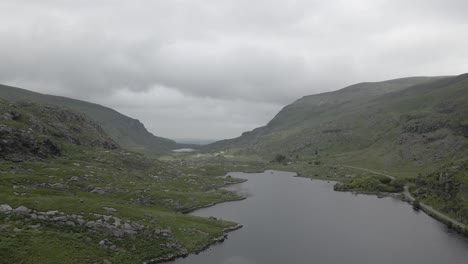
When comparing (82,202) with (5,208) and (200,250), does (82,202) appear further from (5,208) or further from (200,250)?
(200,250)

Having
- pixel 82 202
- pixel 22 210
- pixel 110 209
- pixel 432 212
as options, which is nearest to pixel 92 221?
pixel 110 209

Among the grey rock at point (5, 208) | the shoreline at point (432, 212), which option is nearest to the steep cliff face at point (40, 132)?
the grey rock at point (5, 208)

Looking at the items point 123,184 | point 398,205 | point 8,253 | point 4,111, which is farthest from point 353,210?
point 4,111

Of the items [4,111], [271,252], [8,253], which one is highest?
[4,111]

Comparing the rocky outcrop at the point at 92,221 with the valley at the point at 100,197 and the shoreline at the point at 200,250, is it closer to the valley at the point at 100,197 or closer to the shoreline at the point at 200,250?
the valley at the point at 100,197

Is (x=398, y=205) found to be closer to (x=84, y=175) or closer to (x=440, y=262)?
(x=440, y=262)

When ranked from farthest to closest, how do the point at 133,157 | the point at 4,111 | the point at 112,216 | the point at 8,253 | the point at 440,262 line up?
the point at 133,157
the point at 4,111
the point at 112,216
the point at 440,262
the point at 8,253

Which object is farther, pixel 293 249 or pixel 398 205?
pixel 398 205
